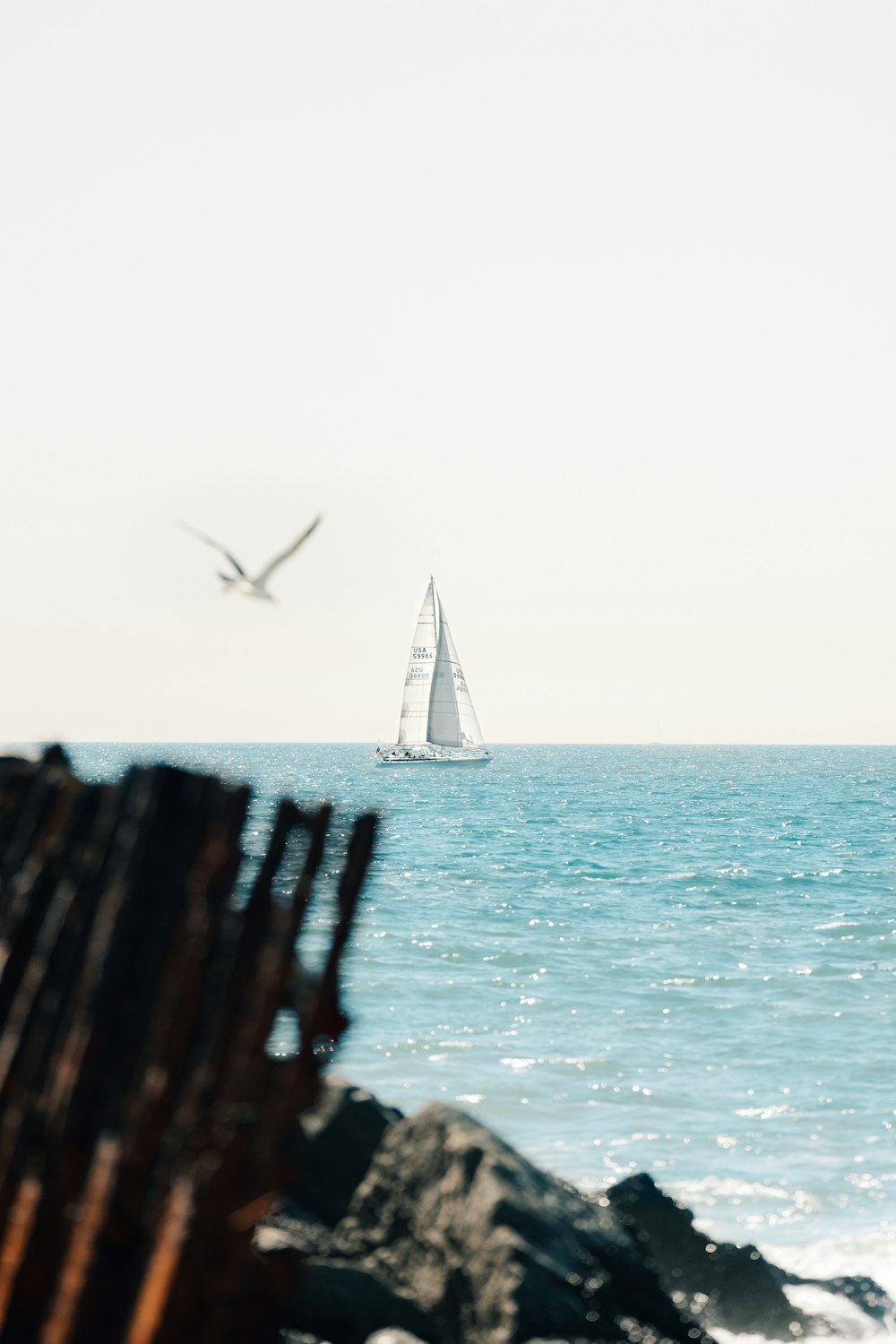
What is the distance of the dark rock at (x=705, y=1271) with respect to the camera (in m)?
8.45

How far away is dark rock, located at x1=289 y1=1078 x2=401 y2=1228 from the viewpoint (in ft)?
25.7

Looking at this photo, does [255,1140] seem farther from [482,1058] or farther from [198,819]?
[482,1058]

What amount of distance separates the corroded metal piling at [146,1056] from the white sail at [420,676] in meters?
92.2

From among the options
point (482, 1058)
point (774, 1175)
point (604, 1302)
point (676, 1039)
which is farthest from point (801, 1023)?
point (604, 1302)

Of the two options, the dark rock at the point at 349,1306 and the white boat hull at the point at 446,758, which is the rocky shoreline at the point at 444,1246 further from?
the white boat hull at the point at 446,758

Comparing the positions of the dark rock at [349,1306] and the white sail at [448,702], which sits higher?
the white sail at [448,702]

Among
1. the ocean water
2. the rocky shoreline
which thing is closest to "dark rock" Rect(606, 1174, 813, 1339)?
the ocean water

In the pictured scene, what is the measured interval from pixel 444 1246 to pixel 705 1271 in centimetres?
278

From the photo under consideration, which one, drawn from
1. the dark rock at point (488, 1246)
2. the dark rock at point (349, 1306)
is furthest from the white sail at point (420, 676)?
the dark rock at point (349, 1306)

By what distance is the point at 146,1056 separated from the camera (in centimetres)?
482

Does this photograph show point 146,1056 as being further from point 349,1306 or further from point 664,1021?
point 664,1021

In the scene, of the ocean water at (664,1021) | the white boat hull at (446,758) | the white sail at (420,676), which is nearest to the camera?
the ocean water at (664,1021)

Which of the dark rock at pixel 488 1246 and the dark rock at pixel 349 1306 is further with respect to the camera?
the dark rock at pixel 349 1306

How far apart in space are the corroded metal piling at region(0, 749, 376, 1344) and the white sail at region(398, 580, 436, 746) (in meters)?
92.2
